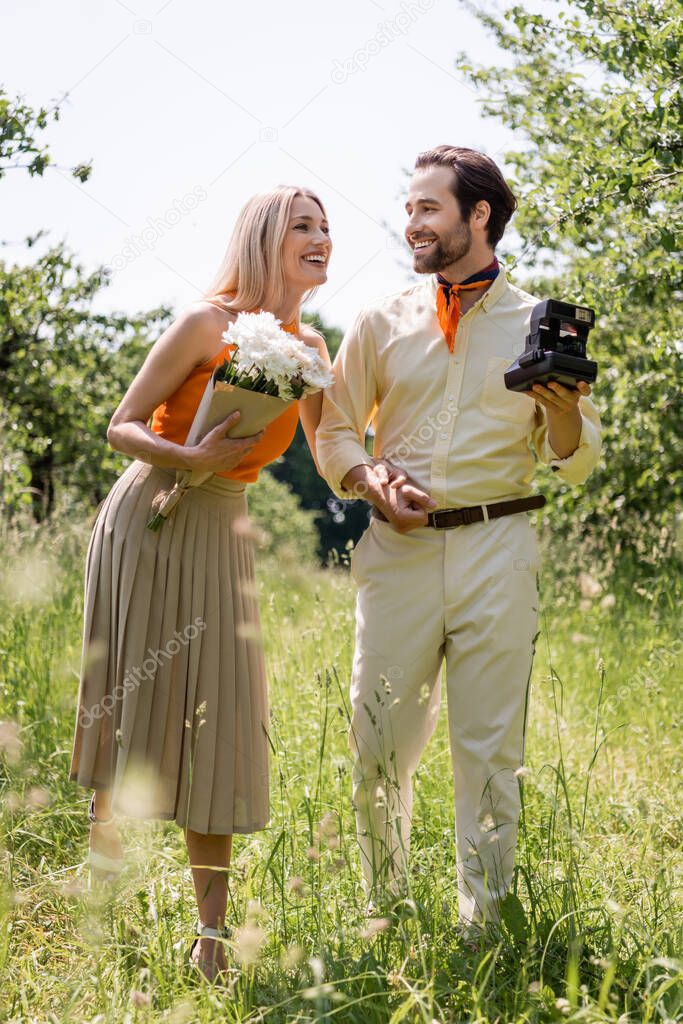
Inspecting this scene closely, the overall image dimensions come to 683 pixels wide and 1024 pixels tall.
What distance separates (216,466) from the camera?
2.76 m

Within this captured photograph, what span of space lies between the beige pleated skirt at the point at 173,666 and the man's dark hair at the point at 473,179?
115cm

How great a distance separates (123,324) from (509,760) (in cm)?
779

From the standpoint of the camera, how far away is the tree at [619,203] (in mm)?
3848

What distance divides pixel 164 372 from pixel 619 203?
8.07 ft

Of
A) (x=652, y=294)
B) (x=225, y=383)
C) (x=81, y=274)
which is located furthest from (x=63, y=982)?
(x=81, y=274)

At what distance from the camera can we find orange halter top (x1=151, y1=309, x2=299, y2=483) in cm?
294

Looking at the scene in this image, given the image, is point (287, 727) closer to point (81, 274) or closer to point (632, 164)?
point (632, 164)

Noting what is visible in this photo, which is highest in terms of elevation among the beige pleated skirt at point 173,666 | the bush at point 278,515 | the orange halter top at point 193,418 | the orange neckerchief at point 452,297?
the bush at point 278,515

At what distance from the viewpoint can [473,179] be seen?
9.89 ft

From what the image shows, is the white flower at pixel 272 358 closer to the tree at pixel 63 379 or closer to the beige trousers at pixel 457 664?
the beige trousers at pixel 457 664

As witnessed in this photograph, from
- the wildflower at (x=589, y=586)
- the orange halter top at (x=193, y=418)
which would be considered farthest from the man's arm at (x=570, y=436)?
the wildflower at (x=589, y=586)

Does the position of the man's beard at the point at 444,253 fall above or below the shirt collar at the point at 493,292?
above

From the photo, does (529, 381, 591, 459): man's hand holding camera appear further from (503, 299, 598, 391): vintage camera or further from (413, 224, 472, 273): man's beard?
(413, 224, 472, 273): man's beard

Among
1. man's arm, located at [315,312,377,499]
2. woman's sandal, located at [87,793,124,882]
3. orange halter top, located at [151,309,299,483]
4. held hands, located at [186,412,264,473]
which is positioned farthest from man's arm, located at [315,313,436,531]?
woman's sandal, located at [87,793,124,882]
